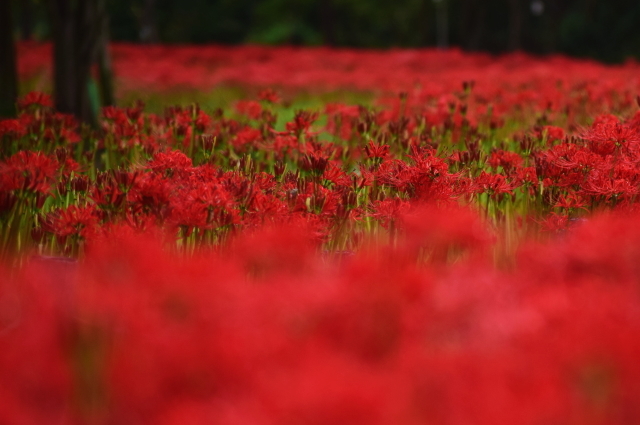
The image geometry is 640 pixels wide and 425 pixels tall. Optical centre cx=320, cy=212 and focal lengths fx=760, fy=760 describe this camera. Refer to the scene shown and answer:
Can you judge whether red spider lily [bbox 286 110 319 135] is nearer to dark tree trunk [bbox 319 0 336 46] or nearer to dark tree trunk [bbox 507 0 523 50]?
dark tree trunk [bbox 507 0 523 50]

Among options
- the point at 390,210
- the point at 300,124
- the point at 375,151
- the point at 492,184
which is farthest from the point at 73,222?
the point at 300,124

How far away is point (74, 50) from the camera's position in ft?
18.2

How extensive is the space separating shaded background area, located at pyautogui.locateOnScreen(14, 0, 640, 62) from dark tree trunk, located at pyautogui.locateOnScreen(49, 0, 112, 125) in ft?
47.5

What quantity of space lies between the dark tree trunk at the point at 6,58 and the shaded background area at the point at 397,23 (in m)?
14.4

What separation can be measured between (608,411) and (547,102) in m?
4.22

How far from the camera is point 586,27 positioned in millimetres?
25109

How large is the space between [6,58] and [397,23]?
30.2 m

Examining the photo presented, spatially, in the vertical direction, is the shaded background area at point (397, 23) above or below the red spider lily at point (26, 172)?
above

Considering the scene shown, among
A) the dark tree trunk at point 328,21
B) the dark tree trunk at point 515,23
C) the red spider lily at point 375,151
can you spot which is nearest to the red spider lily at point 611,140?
the red spider lily at point 375,151

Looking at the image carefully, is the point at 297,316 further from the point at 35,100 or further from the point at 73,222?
the point at 35,100

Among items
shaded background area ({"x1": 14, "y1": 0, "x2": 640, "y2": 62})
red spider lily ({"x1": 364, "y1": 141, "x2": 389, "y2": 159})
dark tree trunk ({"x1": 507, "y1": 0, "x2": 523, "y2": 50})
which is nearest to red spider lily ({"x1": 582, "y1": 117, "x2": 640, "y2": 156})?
red spider lily ({"x1": 364, "y1": 141, "x2": 389, "y2": 159})

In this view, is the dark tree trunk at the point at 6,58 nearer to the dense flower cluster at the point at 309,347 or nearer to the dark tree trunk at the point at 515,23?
the dense flower cluster at the point at 309,347

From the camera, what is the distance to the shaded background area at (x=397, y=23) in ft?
71.7

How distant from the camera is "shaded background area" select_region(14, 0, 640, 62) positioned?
21.8 m
